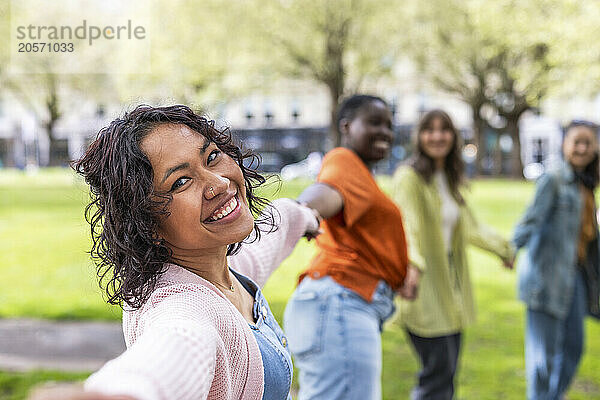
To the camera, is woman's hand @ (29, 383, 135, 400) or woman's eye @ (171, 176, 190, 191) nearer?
woman's hand @ (29, 383, 135, 400)

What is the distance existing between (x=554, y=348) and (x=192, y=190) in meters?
3.56

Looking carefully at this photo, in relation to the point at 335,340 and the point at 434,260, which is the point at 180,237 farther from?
the point at 434,260

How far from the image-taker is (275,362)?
1.48m

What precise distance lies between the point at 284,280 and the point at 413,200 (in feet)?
18.5

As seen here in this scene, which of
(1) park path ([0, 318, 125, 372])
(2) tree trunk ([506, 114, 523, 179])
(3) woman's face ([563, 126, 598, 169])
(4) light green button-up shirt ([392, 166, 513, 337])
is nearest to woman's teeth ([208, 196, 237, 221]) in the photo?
A: (4) light green button-up shirt ([392, 166, 513, 337])

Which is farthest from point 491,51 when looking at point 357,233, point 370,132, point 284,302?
point 357,233

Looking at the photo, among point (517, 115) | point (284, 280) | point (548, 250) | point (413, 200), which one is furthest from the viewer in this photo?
point (517, 115)

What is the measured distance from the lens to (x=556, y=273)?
4.21 metres

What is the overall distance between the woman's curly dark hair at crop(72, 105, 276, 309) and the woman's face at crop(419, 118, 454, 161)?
9.17 ft

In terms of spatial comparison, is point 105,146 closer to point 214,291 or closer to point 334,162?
point 214,291

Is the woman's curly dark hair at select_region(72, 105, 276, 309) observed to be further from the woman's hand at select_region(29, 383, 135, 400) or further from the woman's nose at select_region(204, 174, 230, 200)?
the woman's hand at select_region(29, 383, 135, 400)

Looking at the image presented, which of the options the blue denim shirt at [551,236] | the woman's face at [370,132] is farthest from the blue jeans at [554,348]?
the woman's face at [370,132]


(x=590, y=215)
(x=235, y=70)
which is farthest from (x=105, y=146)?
(x=235, y=70)

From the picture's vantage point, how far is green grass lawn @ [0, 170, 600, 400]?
4.76 m
